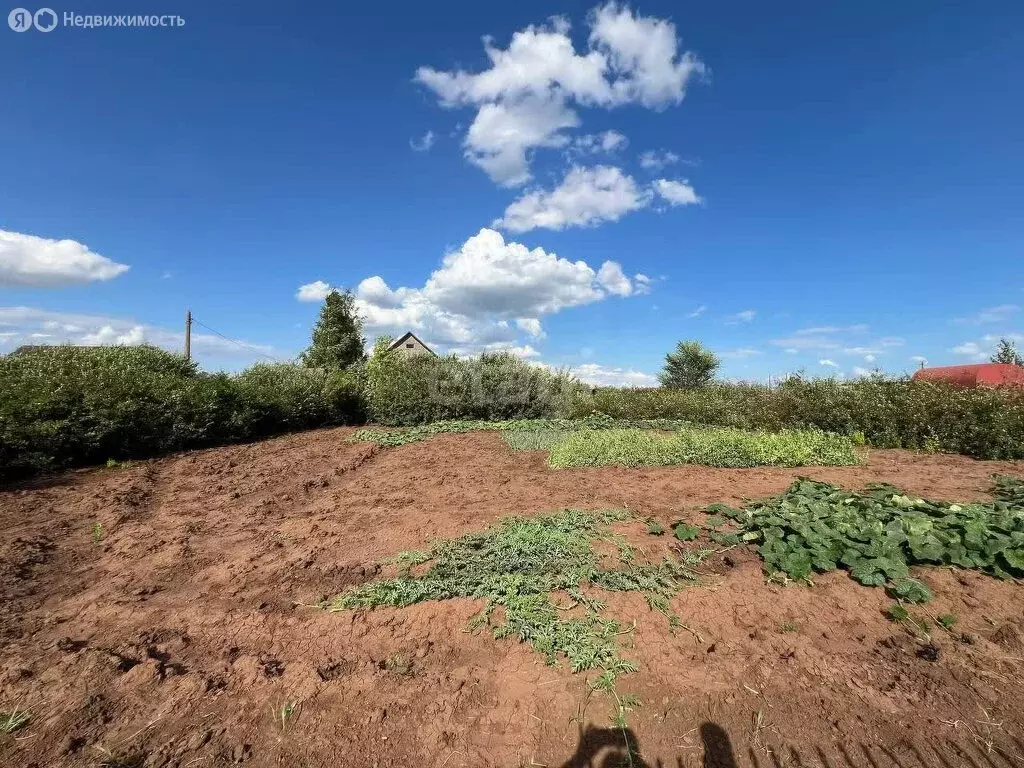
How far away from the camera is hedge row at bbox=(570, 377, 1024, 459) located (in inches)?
320

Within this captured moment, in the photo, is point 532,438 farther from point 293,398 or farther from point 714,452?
point 293,398

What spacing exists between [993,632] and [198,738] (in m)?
4.13

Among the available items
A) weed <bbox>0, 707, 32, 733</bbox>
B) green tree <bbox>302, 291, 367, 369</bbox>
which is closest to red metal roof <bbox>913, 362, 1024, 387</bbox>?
weed <bbox>0, 707, 32, 733</bbox>

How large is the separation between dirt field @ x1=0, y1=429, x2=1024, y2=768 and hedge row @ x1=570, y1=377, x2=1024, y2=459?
641cm

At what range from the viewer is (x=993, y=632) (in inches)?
115

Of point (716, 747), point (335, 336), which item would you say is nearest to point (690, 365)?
point (335, 336)

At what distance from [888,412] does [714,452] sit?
4.21 meters

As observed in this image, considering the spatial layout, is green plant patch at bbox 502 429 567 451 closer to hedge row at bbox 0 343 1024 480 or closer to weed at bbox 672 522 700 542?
hedge row at bbox 0 343 1024 480

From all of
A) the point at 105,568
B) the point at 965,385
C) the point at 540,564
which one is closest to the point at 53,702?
the point at 105,568

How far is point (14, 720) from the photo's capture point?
2365mm

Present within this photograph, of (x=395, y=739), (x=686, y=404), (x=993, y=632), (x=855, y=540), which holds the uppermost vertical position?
(x=686, y=404)

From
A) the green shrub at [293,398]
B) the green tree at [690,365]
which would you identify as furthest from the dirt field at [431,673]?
the green tree at [690,365]

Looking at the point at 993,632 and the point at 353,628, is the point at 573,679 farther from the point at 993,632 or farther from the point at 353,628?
the point at 993,632

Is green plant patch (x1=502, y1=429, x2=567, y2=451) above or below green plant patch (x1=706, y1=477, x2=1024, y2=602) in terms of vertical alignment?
above
